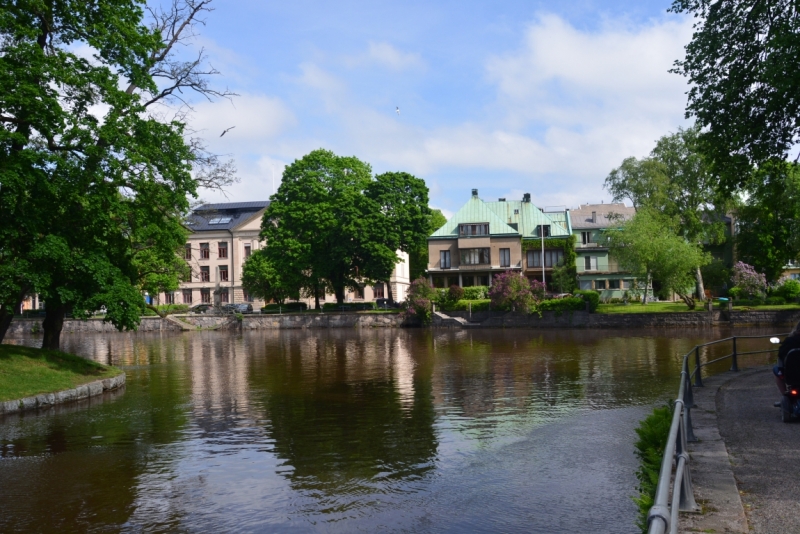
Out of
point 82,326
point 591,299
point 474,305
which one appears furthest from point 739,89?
point 82,326

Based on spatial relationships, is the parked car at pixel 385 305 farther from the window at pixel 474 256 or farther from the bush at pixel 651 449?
the bush at pixel 651 449

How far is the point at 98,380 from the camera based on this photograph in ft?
74.0

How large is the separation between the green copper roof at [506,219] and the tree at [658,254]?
1375 cm

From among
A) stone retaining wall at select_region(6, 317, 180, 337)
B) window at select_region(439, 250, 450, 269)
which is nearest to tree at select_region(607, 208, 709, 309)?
window at select_region(439, 250, 450, 269)

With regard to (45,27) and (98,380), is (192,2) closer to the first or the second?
(45,27)

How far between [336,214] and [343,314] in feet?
32.4

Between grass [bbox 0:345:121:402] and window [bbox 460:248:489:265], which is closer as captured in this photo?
grass [bbox 0:345:121:402]

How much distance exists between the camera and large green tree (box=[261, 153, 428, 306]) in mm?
66312

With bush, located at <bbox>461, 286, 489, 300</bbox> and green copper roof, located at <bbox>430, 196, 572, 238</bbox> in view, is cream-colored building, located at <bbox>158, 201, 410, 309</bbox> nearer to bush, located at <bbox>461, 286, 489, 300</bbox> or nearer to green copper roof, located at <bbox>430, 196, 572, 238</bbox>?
green copper roof, located at <bbox>430, 196, 572, 238</bbox>

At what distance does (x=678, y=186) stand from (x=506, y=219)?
1954 centimetres

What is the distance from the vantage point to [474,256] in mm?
72688

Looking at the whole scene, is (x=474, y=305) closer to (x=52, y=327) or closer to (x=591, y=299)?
(x=591, y=299)

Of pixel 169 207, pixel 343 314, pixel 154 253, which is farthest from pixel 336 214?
pixel 169 207

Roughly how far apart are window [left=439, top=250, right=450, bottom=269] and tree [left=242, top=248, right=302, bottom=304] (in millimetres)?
15033
